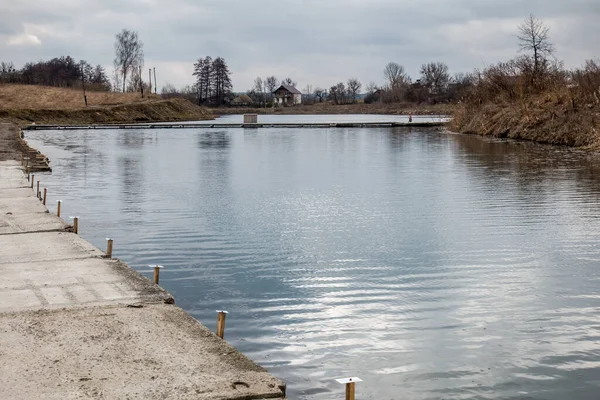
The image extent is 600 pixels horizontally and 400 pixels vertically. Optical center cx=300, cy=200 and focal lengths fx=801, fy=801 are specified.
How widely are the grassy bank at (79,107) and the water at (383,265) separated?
190 feet

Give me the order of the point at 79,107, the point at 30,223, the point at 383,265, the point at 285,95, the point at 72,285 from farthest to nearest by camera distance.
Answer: the point at 285,95, the point at 79,107, the point at 30,223, the point at 383,265, the point at 72,285

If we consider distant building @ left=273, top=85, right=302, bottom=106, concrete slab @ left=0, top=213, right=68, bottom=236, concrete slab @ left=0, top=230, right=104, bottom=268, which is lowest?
concrete slab @ left=0, top=230, right=104, bottom=268

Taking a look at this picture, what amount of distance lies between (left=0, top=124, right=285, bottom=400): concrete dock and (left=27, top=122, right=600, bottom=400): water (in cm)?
92

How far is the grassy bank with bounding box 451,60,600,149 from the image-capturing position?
43.5 metres

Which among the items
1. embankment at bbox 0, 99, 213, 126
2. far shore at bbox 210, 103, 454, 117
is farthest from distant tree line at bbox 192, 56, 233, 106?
embankment at bbox 0, 99, 213, 126

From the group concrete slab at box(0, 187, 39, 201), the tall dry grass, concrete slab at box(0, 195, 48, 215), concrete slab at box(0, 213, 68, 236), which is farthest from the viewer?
the tall dry grass

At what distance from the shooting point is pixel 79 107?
91562 mm

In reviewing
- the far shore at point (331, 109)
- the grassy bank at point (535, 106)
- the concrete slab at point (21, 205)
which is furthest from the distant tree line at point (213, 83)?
the concrete slab at point (21, 205)

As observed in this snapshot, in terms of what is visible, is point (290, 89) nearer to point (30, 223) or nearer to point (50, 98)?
point (50, 98)

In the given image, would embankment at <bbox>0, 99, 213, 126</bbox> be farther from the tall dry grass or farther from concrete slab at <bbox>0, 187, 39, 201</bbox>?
concrete slab at <bbox>0, 187, 39, 201</bbox>

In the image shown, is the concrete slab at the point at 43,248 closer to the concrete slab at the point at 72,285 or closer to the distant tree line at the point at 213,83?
the concrete slab at the point at 72,285

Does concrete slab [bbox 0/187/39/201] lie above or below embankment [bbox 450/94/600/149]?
below

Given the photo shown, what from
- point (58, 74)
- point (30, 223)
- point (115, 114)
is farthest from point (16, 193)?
point (58, 74)

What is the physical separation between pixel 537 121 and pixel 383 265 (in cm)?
3765
